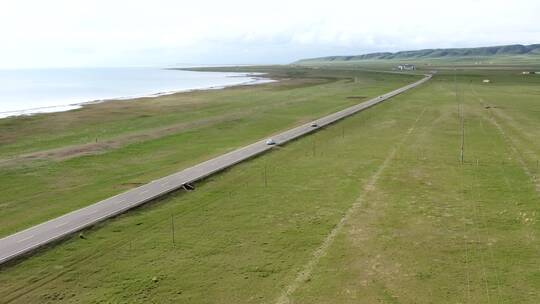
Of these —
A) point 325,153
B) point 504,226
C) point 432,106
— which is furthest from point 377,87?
point 504,226

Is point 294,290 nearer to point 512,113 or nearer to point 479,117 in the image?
point 479,117

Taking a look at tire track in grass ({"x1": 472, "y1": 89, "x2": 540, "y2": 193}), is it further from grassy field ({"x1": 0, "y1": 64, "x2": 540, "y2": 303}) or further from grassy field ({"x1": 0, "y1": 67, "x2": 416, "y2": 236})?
grassy field ({"x1": 0, "y1": 67, "x2": 416, "y2": 236})

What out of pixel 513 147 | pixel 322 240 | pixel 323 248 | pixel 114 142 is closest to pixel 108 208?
pixel 322 240

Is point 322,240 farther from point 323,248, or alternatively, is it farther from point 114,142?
point 114,142

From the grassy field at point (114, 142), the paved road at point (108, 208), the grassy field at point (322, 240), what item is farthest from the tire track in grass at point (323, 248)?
the grassy field at point (114, 142)

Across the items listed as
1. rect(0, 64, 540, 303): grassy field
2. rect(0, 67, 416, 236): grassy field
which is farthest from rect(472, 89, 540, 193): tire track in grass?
rect(0, 67, 416, 236): grassy field
